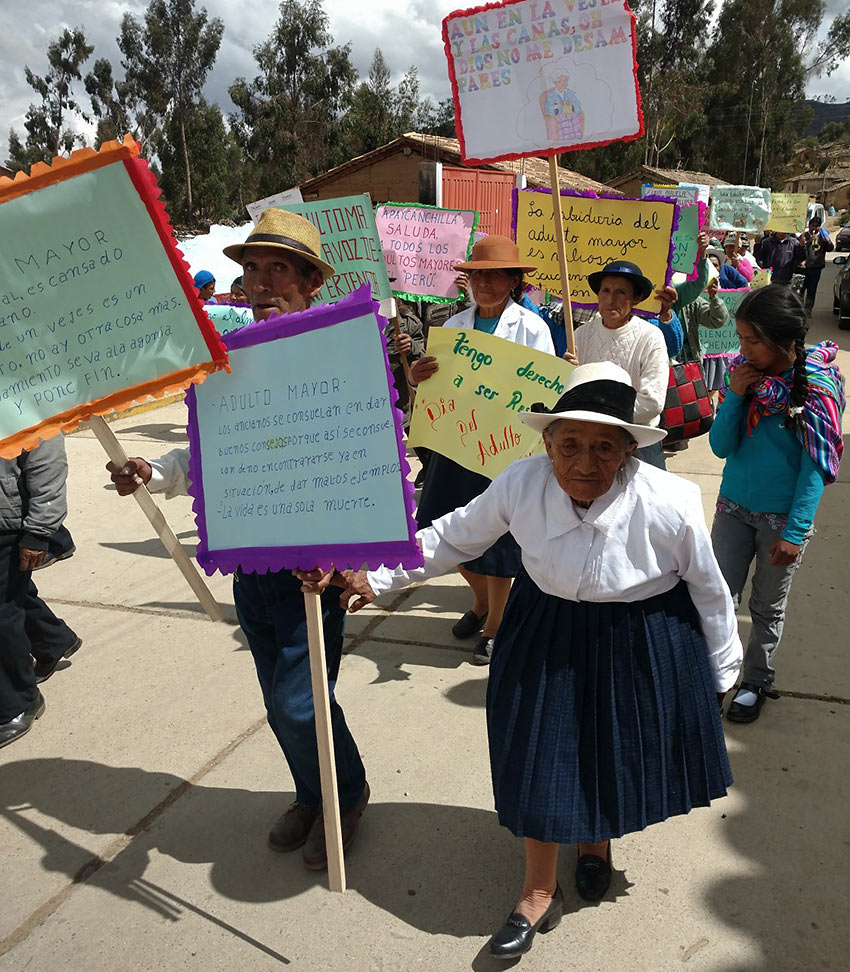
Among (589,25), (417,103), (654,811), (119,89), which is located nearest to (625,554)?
(654,811)

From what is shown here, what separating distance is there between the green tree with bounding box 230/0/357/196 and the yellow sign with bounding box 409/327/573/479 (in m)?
40.3

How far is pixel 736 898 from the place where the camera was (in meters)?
2.42

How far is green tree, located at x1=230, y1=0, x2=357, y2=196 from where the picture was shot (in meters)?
41.1

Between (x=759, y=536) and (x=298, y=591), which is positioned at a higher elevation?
(x=298, y=591)

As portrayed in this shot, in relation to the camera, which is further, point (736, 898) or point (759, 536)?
point (759, 536)

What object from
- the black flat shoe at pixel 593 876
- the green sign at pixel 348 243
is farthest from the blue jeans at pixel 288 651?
the green sign at pixel 348 243

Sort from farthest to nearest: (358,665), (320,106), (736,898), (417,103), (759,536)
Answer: (417,103) → (320,106) → (358,665) → (759,536) → (736,898)

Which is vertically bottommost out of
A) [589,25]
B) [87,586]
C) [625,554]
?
[87,586]

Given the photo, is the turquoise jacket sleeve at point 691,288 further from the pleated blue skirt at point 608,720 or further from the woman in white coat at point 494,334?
the pleated blue skirt at point 608,720

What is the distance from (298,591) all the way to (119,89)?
55.7 metres

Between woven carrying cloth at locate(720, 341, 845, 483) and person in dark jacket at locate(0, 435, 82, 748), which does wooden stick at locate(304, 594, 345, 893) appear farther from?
woven carrying cloth at locate(720, 341, 845, 483)

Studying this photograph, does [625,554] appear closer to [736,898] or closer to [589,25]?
[736,898]

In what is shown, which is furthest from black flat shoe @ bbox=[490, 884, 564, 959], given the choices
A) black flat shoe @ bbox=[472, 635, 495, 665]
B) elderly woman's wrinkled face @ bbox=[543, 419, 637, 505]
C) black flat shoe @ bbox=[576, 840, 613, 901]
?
black flat shoe @ bbox=[472, 635, 495, 665]

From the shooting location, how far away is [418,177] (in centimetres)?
1619
